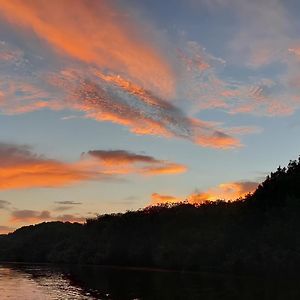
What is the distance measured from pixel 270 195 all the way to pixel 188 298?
219 ft

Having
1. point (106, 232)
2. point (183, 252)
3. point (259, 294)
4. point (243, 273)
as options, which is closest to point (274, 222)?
point (243, 273)

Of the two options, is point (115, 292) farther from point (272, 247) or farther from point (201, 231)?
point (201, 231)

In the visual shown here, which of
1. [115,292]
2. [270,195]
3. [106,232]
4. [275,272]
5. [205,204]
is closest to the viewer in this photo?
[115,292]

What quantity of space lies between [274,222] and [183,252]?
3507 cm

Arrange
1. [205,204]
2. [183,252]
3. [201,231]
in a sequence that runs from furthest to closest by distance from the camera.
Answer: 1. [205,204]
2. [201,231]
3. [183,252]

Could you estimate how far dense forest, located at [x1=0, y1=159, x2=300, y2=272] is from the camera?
4306 inches

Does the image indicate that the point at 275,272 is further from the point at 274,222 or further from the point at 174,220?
the point at 174,220

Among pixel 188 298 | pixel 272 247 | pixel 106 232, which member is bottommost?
pixel 188 298

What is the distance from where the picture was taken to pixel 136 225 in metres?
185

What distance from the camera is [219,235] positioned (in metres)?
135

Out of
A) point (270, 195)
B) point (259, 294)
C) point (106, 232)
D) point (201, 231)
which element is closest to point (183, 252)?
point (201, 231)

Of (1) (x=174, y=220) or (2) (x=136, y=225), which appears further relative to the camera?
(2) (x=136, y=225)

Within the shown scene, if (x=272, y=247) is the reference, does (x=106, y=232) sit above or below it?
above

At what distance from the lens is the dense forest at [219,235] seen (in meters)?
109
